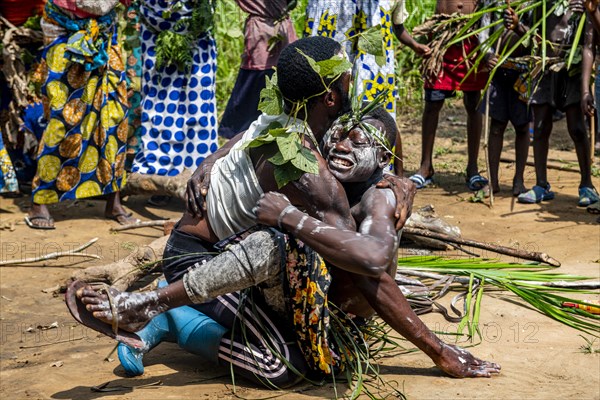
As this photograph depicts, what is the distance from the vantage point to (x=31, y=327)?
431cm

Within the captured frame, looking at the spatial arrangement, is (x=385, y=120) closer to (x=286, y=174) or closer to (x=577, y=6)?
(x=286, y=174)

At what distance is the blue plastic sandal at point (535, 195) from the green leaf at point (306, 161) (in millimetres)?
3731

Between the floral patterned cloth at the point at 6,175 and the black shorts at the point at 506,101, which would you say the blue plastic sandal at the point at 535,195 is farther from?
the floral patterned cloth at the point at 6,175

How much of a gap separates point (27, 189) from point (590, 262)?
426 cm

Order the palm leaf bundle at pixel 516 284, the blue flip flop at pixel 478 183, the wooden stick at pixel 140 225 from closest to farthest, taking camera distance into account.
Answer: the palm leaf bundle at pixel 516 284 → the wooden stick at pixel 140 225 → the blue flip flop at pixel 478 183

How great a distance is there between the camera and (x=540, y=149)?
21.9 feet

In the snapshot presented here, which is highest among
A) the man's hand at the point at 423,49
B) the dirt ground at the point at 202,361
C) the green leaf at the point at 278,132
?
the man's hand at the point at 423,49

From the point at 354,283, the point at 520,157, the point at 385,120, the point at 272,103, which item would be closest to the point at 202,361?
the point at 354,283

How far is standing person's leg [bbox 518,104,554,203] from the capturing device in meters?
6.58

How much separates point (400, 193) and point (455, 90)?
145 inches

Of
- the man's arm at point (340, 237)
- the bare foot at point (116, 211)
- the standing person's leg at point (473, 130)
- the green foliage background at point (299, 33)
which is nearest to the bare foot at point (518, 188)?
the standing person's leg at point (473, 130)

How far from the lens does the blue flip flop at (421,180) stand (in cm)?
704

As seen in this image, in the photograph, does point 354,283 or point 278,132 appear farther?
point 354,283

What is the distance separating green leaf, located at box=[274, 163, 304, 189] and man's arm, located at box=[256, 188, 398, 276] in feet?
0.17
